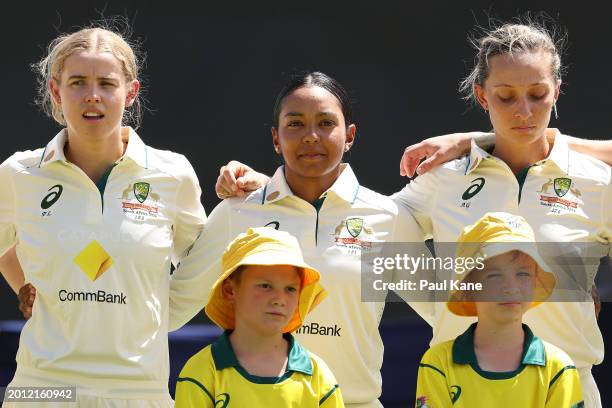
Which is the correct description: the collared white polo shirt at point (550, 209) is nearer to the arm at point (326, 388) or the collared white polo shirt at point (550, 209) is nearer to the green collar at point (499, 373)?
the green collar at point (499, 373)

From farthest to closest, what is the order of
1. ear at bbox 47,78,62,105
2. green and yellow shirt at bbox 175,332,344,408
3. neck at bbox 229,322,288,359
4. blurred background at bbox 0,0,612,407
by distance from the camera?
1. blurred background at bbox 0,0,612,407
2. ear at bbox 47,78,62,105
3. neck at bbox 229,322,288,359
4. green and yellow shirt at bbox 175,332,344,408

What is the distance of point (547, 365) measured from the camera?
329 cm

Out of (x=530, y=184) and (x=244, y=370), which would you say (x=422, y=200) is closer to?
(x=530, y=184)

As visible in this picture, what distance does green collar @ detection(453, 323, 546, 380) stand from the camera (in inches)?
128

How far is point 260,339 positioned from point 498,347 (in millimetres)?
598

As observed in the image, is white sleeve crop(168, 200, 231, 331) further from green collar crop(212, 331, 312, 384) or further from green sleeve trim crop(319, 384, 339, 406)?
green sleeve trim crop(319, 384, 339, 406)

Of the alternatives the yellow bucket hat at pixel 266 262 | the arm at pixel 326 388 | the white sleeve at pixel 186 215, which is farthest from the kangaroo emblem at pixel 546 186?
the white sleeve at pixel 186 215

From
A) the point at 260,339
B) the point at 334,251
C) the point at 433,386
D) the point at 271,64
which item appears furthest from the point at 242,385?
the point at 271,64

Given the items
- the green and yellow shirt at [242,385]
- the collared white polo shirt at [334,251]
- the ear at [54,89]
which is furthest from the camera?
the ear at [54,89]

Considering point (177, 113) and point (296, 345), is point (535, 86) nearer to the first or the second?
point (296, 345)

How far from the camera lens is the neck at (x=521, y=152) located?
3781 millimetres

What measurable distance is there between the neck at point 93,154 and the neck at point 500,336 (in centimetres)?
114

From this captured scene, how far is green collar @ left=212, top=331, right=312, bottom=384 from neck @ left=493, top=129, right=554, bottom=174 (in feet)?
2.96

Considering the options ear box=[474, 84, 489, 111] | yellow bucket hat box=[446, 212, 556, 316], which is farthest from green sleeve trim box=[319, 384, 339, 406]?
ear box=[474, 84, 489, 111]
